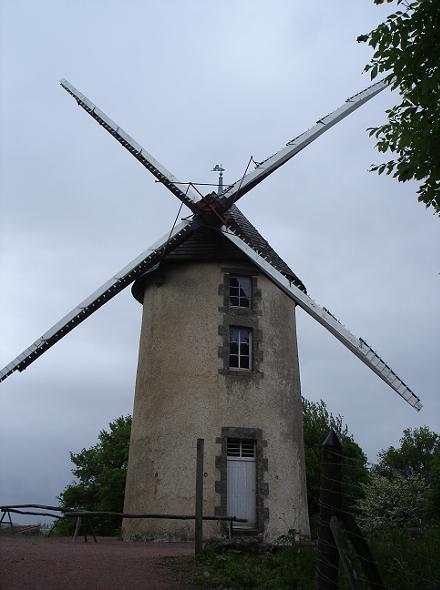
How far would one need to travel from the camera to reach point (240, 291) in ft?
56.9

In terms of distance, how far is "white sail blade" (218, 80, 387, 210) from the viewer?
59.5 ft

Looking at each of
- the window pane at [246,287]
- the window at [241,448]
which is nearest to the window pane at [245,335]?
the window pane at [246,287]

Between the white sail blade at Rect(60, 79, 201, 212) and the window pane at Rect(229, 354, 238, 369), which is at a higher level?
the white sail blade at Rect(60, 79, 201, 212)

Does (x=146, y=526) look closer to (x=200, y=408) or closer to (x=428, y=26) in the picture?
(x=200, y=408)

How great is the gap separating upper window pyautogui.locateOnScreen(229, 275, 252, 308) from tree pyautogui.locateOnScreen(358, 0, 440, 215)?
936 centimetres

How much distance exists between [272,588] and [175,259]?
11.0 meters

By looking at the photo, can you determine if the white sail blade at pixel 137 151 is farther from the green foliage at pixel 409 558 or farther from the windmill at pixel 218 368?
the green foliage at pixel 409 558

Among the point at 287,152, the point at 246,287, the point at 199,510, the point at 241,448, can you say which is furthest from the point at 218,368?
the point at 287,152

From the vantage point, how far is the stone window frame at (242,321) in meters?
16.2

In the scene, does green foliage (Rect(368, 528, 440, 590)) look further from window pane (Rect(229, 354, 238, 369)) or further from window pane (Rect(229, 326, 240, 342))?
window pane (Rect(229, 326, 240, 342))

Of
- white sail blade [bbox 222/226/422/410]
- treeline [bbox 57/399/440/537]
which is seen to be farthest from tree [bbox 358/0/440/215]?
treeline [bbox 57/399/440/537]

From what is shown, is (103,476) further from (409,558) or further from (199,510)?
(409,558)

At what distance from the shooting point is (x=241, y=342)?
16766 millimetres

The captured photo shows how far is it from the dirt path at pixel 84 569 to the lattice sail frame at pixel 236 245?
6794 mm
